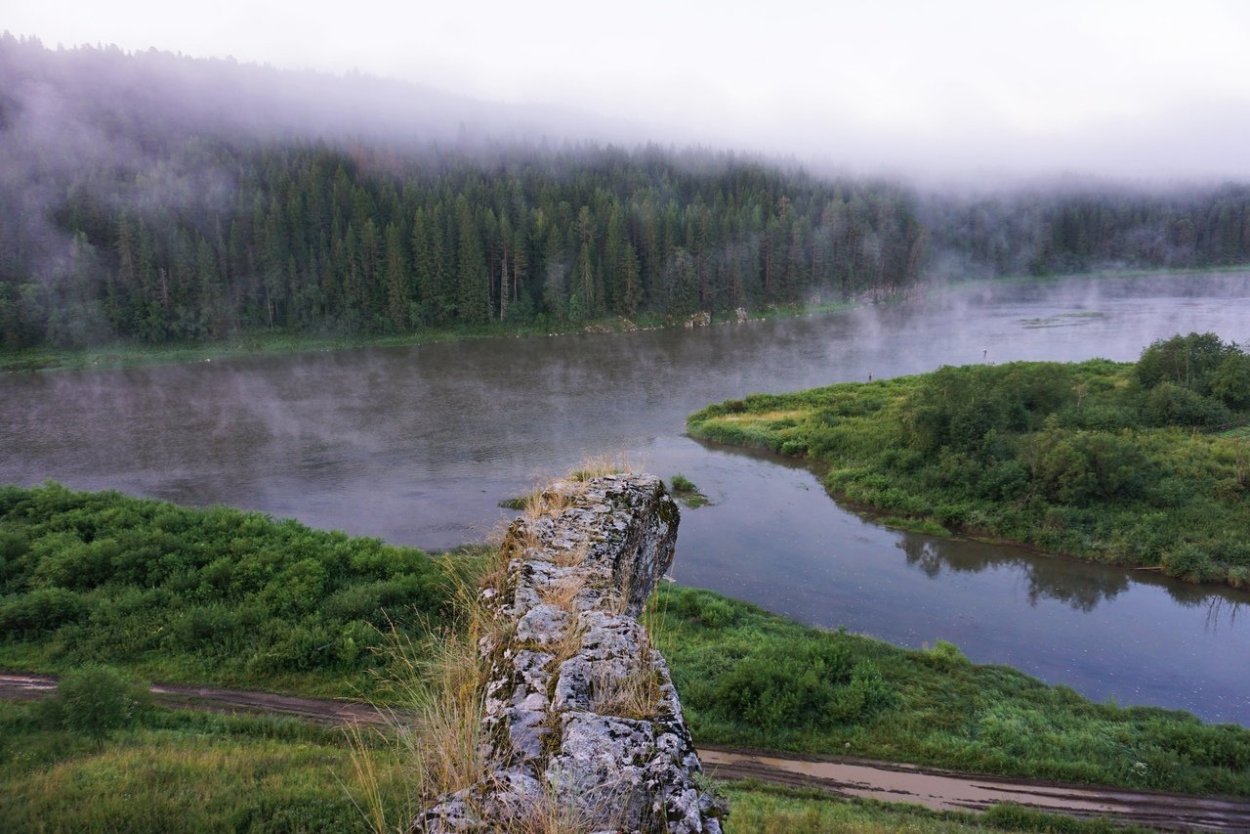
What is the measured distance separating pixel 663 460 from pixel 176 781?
2821cm

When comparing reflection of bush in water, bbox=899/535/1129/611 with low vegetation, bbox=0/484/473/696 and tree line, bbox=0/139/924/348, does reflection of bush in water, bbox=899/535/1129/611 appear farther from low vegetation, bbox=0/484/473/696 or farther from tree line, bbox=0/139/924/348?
tree line, bbox=0/139/924/348

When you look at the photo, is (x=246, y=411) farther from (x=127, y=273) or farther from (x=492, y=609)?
(x=492, y=609)

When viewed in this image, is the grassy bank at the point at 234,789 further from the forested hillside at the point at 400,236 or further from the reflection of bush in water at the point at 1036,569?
the forested hillside at the point at 400,236

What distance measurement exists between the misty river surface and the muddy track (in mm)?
5360

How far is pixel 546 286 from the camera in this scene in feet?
277

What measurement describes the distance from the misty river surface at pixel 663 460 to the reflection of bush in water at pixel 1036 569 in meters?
0.08

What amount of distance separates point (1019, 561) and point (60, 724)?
26.9 m

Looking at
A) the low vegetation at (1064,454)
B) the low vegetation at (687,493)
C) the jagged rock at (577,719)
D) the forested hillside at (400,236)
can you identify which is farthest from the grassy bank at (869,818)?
the forested hillside at (400,236)

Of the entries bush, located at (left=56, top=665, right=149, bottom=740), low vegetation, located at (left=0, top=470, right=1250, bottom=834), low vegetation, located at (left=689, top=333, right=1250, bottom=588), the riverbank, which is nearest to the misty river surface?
low vegetation, located at (left=689, top=333, right=1250, bottom=588)

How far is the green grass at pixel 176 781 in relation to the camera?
7.09m

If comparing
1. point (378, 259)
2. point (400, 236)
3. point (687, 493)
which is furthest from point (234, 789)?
point (400, 236)

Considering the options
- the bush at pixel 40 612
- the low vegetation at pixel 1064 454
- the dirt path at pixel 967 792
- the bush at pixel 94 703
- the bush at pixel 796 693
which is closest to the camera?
the bush at pixel 94 703

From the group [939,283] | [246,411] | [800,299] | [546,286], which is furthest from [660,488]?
[939,283]

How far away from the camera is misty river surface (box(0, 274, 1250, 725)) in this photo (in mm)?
19906
